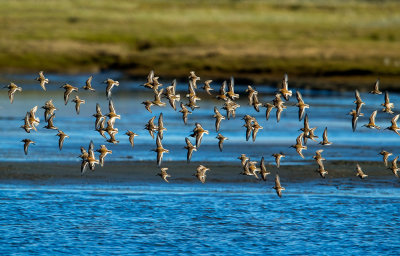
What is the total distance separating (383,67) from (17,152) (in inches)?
1376

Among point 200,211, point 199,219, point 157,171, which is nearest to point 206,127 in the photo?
point 157,171

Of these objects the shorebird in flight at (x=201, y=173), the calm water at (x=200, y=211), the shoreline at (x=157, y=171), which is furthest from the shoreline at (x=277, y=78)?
the shorebird in flight at (x=201, y=173)

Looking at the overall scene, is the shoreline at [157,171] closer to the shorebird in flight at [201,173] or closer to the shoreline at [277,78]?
the shorebird in flight at [201,173]

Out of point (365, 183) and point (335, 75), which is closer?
point (365, 183)

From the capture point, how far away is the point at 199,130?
83.0ft

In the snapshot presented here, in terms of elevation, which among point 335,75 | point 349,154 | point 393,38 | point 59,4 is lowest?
point 349,154

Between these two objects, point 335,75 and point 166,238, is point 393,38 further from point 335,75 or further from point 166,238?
point 166,238

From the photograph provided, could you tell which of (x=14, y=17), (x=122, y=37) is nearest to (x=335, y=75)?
(x=122, y=37)

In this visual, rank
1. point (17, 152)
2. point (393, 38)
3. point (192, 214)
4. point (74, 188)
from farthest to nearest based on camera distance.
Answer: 1. point (393, 38)
2. point (17, 152)
3. point (74, 188)
4. point (192, 214)

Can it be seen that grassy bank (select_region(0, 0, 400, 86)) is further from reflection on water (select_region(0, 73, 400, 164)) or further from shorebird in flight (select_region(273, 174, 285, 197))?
shorebird in flight (select_region(273, 174, 285, 197))

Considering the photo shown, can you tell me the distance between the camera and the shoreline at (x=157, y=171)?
2642 cm

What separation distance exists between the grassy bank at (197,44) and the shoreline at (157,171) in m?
30.6

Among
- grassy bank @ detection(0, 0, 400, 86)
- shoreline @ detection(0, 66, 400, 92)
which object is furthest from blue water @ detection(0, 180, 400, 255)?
grassy bank @ detection(0, 0, 400, 86)

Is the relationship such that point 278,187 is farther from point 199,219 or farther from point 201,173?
point 199,219
